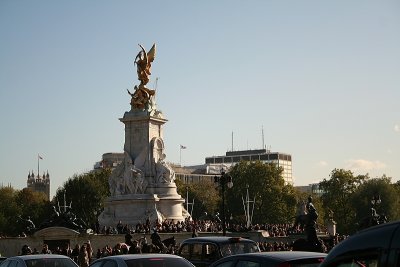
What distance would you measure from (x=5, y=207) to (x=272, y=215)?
3833 cm

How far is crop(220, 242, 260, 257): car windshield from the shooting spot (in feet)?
52.9

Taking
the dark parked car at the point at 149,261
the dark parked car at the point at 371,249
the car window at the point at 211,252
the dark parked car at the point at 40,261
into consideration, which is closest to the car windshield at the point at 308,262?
the dark parked car at the point at 149,261

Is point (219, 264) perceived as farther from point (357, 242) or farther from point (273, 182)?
point (273, 182)

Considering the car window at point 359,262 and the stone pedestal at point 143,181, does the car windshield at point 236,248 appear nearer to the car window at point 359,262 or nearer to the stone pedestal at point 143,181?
the car window at point 359,262

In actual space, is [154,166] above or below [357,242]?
above

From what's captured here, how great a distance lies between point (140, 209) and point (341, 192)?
1782 inches

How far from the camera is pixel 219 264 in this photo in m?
11.4

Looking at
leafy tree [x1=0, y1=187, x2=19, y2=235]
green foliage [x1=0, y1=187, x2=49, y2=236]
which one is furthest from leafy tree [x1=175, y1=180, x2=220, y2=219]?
leafy tree [x1=0, y1=187, x2=19, y2=235]

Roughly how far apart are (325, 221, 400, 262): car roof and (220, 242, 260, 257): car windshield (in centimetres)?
950

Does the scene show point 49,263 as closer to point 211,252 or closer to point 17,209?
point 211,252

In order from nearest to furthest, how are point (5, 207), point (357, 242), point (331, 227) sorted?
point (357, 242)
point (331, 227)
point (5, 207)

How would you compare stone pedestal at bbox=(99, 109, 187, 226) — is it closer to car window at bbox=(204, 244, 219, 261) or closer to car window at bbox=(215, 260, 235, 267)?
car window at bbox=(204, 244, 219, 261)

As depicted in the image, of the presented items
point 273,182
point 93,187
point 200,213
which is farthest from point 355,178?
point 93,187

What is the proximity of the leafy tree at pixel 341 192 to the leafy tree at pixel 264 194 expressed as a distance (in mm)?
6182
